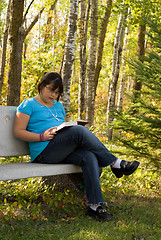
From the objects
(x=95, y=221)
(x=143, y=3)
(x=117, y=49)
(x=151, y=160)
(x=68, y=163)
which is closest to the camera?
(x=95, y=221)

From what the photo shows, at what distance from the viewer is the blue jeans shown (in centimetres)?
343

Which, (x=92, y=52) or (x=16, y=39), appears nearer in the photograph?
(x=16, y=39)

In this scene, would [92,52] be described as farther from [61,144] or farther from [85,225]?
[85,225]

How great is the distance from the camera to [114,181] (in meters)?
4.81

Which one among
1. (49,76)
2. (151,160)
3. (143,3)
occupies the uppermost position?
(143,3)

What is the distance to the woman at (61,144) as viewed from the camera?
3.45 meters

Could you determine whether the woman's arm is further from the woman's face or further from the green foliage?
the green foliage

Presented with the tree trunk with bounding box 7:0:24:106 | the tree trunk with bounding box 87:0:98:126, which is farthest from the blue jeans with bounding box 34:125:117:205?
the tree trunk with bounding box 87:0:98:126

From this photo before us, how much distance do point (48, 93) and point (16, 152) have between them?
743 mm

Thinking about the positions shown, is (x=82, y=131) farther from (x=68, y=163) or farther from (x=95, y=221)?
(x=95, y=221)

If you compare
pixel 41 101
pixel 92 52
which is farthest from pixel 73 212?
pixel 92 52

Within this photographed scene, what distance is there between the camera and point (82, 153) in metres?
3.54

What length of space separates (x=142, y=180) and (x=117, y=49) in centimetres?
713

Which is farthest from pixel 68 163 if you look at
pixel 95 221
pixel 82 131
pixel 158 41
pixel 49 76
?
pixel 158 41
